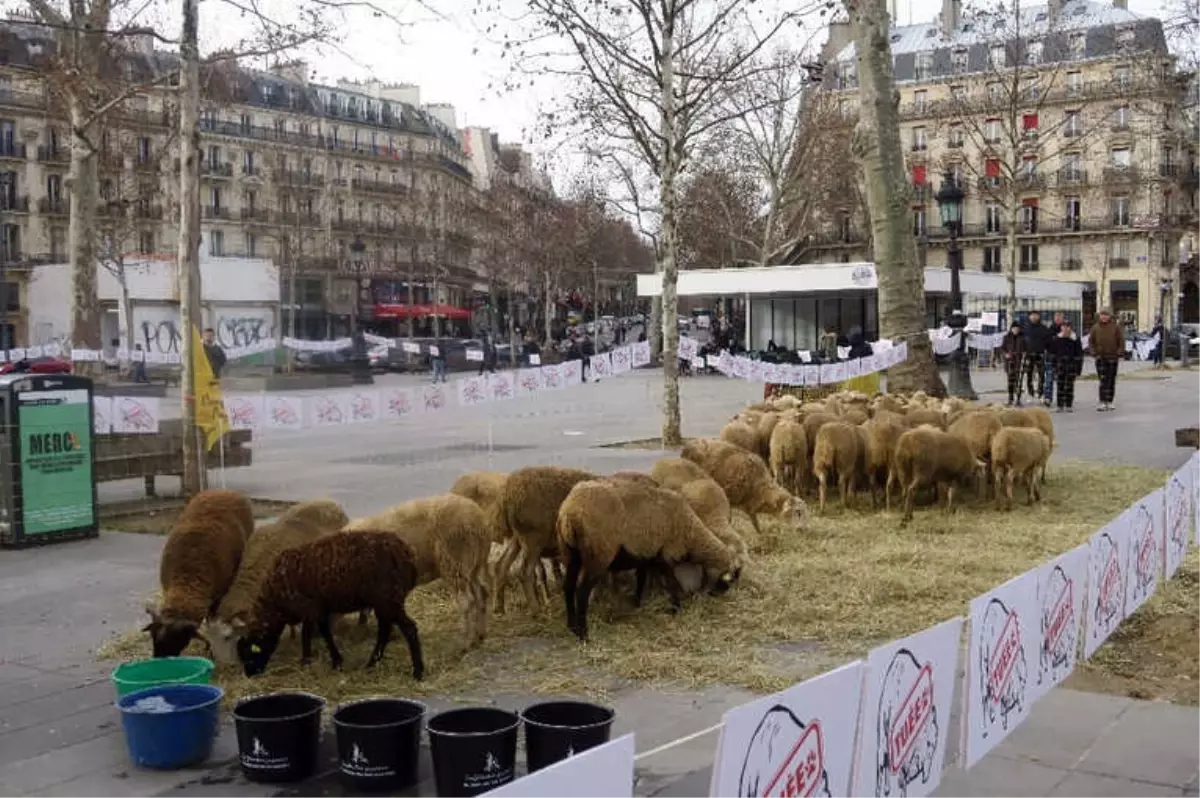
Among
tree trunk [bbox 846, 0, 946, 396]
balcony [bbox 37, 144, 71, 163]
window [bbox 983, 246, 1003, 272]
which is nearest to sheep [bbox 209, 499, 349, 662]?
tree trunk [bbox 846, 0, 946, 396]

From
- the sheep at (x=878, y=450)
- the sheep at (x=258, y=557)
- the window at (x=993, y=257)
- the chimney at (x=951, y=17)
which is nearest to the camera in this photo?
the sheep at (x=258, y=557)

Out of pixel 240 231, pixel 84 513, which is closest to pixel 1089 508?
pixel 84 513

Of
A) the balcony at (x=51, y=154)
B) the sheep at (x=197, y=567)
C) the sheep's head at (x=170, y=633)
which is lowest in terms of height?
the sheep's head at (x=170, y=633)

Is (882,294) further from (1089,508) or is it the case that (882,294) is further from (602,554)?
(602,554)

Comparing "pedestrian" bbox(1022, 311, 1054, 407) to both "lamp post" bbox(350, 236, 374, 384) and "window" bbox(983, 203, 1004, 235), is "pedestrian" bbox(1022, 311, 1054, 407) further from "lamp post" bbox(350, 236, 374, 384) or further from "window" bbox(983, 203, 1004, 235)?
"window" bbox(983, 203, 1004, 235)

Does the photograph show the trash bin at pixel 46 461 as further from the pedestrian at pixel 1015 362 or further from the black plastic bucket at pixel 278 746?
the pedestrian at pixel 1015 362

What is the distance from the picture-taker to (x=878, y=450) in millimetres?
12430

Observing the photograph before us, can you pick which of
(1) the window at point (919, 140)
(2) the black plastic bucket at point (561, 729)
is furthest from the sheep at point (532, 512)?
(1) the window at point (919, 140)

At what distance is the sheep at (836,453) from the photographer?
12.3m

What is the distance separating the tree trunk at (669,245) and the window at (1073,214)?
225ft

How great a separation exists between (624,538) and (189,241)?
8291 mm

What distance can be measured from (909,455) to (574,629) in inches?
211

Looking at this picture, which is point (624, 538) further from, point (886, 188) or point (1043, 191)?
point (1043, 191)

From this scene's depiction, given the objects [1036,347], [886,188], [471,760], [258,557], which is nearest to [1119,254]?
[1036,347]
